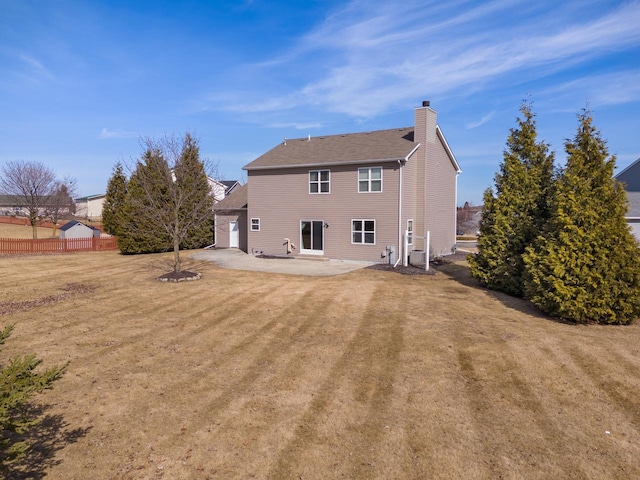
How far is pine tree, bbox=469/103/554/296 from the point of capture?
47.9 feet

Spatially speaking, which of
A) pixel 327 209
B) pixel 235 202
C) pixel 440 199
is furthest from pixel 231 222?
pixel 440 199

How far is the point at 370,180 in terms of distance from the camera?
22.6m

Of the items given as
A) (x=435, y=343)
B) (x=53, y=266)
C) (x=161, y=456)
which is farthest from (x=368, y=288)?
(x=53, y=266)

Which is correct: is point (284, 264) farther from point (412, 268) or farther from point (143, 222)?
point (143, 222)

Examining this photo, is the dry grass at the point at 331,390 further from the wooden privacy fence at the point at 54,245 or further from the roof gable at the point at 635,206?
the roof gable at the point at 635,206

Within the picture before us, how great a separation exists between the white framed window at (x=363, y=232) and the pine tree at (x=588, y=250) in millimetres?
10907

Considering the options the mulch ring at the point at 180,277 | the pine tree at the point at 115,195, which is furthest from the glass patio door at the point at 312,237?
the pine tree at the point at 115,195

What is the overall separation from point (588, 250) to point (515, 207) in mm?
4181

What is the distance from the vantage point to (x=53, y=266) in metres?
22.1

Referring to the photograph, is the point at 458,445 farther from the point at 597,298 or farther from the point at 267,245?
the point at 267,245

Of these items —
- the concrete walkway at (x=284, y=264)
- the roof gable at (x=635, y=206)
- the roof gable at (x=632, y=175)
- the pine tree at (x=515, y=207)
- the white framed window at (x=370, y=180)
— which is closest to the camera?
Result: the pine tree at (x=515, y=207)

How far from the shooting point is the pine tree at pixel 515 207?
14602 mm

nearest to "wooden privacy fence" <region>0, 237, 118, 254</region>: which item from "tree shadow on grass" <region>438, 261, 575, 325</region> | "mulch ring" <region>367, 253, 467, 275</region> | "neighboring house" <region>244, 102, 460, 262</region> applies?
"neighboring house" <region>244, 102, 460, 262</region>

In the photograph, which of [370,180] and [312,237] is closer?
[370,180]
